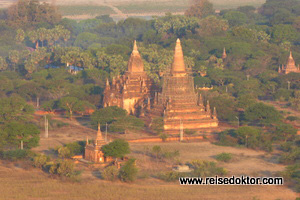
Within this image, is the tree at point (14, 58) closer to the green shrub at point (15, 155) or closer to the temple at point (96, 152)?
the green shrub at point (15, 155)

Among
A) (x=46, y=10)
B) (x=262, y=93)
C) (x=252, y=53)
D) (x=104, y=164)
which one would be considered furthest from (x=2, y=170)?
(x=46, y=10)

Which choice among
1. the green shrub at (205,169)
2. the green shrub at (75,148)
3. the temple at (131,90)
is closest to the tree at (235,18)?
the temple at (131,90)

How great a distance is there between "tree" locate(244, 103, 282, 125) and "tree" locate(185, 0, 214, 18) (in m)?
107

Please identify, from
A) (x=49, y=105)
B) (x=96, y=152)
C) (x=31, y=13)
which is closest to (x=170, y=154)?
(x=96, y=152)

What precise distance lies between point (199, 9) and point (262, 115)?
4347 inches

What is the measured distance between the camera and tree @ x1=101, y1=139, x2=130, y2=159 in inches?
2781

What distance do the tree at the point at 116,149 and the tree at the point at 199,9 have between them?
12291 centimetres

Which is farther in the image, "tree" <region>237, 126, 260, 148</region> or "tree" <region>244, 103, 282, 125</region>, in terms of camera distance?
"tree" <region>244, 103, 282, 125</region>

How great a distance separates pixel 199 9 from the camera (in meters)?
195

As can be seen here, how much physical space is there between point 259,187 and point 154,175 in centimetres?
722

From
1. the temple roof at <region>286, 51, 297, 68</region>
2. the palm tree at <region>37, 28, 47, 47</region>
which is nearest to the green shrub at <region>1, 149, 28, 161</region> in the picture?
the temple roof at <region>286, 51, 297, 68</region>

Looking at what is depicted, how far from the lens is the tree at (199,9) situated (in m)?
194

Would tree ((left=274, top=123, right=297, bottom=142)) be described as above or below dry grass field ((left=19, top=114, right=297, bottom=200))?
above

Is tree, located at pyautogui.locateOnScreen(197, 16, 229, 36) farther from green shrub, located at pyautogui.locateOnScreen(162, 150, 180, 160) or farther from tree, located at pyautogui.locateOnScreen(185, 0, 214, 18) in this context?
green shrub, located at pyautogui.locateOnScreen(162, 150, 180, 160)
